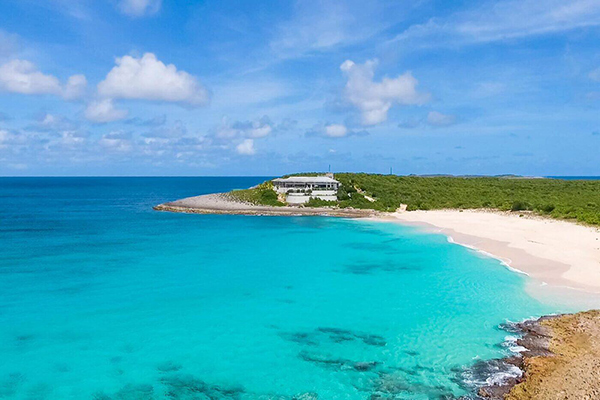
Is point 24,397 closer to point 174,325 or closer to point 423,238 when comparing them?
point 174,325

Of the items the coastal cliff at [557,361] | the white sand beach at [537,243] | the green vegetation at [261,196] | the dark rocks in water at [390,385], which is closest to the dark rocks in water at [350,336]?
the dark rocks in water at [390,385]

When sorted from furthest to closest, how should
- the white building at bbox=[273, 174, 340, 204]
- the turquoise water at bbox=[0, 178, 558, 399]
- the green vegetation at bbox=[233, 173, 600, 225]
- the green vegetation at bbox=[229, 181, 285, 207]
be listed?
the green vegetation at bbox=[229, 181, 285, 207] < the white building at bbox=[273, 174, 340, 204] < the green vegetation at bbox=[233, 173, 600, 225] < the turquoise water at bbox=[0, 178, 558, 399]

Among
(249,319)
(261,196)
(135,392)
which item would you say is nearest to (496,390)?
(249,319)

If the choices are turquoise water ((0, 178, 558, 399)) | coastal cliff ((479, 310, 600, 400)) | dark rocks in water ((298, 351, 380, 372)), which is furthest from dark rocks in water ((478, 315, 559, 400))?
dark rocks in water ((298, 351, 380, 372))

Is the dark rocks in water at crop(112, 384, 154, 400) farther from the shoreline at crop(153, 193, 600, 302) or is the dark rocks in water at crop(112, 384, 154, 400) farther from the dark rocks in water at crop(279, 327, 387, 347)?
the shoreline at crop(153, 193, 600, 302)

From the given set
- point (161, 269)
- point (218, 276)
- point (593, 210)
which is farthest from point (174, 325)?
point (593, 210)
